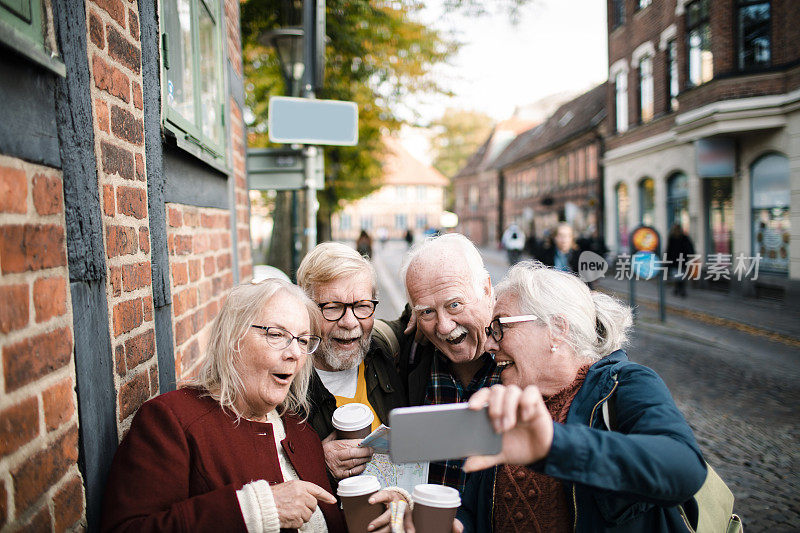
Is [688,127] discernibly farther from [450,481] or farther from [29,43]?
[29,43]

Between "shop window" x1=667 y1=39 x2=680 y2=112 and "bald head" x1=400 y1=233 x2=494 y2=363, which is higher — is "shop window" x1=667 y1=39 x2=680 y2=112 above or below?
above

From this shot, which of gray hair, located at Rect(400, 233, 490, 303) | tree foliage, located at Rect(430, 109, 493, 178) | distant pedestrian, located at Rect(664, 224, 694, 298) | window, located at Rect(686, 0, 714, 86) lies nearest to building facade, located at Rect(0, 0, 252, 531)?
gray hair, located at Rect(400, 233, 490, 303)

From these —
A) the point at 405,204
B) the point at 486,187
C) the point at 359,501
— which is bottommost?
the point at 359,501

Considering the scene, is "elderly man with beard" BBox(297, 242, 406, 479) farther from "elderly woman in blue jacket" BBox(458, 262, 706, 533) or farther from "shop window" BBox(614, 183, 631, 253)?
"shop window" BBox(614, 183, 631, 253)

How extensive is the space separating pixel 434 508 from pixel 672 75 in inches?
737

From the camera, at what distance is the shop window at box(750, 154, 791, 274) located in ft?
42.9

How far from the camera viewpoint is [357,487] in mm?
1629

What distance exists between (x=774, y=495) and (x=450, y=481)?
9.58ft

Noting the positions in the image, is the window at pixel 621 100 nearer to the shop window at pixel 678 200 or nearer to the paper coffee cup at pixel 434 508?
the shop window at pixel 678 200

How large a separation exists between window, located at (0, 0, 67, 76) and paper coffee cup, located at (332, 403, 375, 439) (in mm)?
1261

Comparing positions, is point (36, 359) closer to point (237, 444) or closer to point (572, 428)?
point (237, 444)

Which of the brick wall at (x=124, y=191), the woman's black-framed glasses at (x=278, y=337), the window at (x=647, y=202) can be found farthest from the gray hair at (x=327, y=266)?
the window at (x=647, y=202)

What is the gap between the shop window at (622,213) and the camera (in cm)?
2114

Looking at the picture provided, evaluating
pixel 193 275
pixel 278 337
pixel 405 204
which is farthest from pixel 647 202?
pixel 405 204
